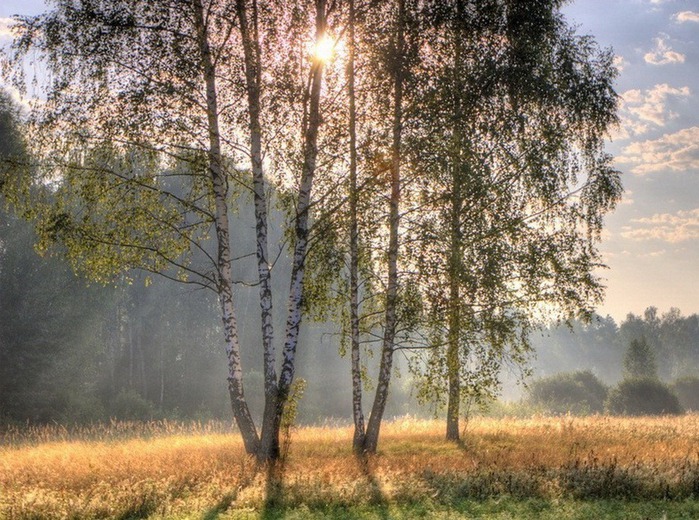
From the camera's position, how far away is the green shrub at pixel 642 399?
37625 millimetres

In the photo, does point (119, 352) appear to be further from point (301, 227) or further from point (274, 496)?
point (274, 496)

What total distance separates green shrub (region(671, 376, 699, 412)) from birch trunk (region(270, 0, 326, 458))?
162 ft

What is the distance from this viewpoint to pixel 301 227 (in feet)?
41.3

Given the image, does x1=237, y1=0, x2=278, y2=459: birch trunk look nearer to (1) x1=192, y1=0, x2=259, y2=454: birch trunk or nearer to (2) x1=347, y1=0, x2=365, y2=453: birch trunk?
(1) x1=192, y1=0, x2=259, y2=454: birch trunk

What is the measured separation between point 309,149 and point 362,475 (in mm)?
6010

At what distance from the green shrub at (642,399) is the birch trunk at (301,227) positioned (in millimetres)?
30792

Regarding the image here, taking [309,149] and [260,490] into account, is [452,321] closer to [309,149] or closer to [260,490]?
[309,149]

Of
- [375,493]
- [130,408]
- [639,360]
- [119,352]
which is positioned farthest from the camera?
[639,360]

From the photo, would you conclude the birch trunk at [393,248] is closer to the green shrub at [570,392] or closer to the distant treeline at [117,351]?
the distant treeline at [117,351]

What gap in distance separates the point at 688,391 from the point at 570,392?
15700 mm

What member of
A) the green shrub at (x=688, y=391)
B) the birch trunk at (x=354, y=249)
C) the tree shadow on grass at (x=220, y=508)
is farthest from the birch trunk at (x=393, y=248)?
the green shrub at (x=688, y=391)

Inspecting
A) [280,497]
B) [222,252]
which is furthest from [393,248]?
[280,497]

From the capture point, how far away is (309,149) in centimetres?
1273

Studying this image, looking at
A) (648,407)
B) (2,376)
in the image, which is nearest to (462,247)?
(2,376)
